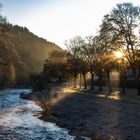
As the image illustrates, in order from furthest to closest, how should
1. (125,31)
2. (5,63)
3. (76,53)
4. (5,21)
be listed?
(76,53)
(5,63)
(125,31)
(5,21)

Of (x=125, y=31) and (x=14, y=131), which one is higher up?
(x=125, y=31)

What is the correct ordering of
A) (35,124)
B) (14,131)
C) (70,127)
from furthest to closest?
(35,124)
(70,127)
(14,131)

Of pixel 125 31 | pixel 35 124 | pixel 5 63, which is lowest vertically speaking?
pixel 35 124

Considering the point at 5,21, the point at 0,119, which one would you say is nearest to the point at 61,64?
the point at 5,21

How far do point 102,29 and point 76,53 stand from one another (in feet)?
200

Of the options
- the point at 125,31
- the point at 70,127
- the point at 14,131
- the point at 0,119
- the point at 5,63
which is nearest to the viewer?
the point at 14,131

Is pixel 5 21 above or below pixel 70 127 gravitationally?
above

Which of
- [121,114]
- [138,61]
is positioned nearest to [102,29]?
[138,61]

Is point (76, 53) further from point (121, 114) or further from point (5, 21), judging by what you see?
point (121, 114)

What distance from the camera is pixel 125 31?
70.2 meters

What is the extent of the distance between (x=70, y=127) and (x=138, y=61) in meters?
38.2

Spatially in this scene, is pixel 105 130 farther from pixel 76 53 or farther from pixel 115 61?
pixel 76 53

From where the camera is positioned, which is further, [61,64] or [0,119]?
[61,64]

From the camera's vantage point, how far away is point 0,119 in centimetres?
4603
